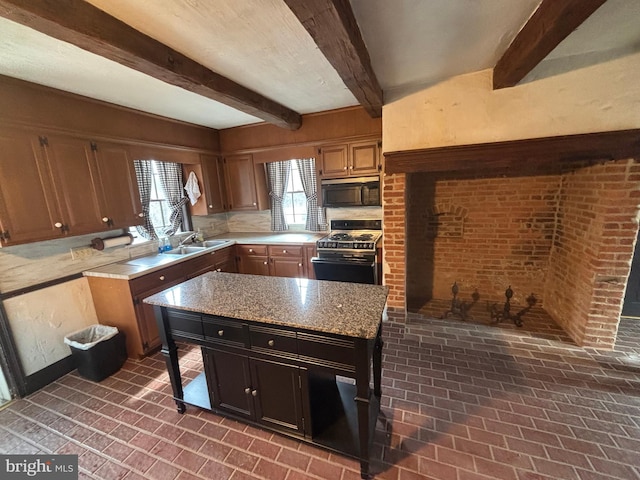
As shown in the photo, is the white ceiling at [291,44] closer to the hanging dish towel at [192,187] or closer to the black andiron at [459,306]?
the hanging dish towel at [192,187]

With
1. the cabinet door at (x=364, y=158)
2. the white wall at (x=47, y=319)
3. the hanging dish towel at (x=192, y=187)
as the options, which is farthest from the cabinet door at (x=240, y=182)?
the white wall at (x=47, y=319)

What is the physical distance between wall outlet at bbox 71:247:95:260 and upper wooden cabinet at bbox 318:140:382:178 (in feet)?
8.75

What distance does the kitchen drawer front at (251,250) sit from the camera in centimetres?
373

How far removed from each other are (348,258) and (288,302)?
63.9 inches

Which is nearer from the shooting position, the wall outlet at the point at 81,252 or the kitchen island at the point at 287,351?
the kitchen island at the point at 287,351

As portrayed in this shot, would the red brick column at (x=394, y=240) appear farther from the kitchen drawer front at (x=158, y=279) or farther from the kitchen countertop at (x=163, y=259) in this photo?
the kitchen drawer front at (x=158, y=279)

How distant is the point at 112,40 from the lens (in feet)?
4.45

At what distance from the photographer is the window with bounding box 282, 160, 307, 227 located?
13.4 feet

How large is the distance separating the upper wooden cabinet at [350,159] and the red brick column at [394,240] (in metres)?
0.63

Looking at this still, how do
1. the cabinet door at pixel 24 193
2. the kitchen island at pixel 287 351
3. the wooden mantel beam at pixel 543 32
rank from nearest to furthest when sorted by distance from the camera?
the wooden mantel beam at pixel 543 32, the kitchen island at pixel 287 351, the cabinet door at pixel 24 193

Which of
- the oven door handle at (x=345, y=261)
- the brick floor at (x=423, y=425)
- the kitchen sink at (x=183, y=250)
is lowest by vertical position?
the brick floor at (x=423, y=425)


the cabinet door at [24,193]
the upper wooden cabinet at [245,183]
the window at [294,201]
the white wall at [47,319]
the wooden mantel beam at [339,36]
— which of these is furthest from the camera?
the window at [294,201]

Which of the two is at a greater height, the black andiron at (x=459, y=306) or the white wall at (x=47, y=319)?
the white wall at (x=47, y=319)

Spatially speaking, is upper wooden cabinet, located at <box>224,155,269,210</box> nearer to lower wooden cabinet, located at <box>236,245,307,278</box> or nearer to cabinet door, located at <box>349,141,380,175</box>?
lower wooden cabinet, located at <box>236,245,307,278</box>
